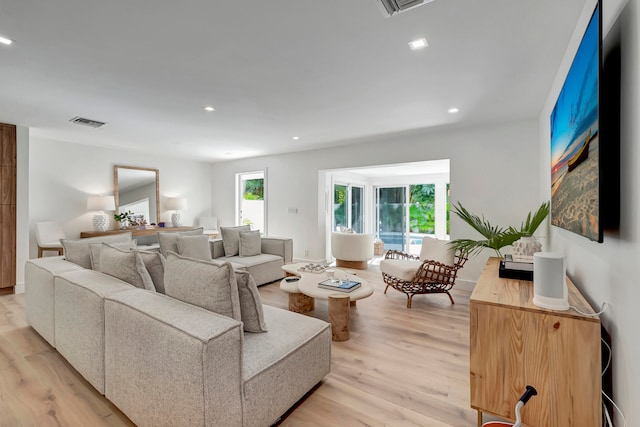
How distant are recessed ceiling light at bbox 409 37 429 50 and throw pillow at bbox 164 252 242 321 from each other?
1912 mm

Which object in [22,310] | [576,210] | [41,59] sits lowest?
[22,310]

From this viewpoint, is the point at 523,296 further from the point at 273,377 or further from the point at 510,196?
the point at 510,196

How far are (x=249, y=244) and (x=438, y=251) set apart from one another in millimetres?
2841

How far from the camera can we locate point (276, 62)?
229 centimetres

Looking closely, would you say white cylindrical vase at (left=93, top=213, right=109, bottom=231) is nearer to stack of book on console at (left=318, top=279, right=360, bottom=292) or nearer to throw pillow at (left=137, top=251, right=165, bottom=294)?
throw pillow at (left=137, top=251, right=165, bottom=294)

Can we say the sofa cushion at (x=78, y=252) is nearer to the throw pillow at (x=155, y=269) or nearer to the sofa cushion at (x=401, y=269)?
the throw pillow at (x=155, y=269)

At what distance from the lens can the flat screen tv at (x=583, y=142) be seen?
47.4 inches

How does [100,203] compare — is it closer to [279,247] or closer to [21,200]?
[21,200]

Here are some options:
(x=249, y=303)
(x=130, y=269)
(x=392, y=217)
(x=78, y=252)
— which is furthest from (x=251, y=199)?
(x=249, y=303)

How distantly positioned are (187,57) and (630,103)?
258 centimetres

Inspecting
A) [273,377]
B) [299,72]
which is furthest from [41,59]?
[273,377]

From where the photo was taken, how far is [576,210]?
1.54 meters

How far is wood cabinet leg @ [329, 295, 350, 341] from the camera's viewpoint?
2.63 meters

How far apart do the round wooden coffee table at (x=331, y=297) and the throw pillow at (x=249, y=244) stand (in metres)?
1.39
